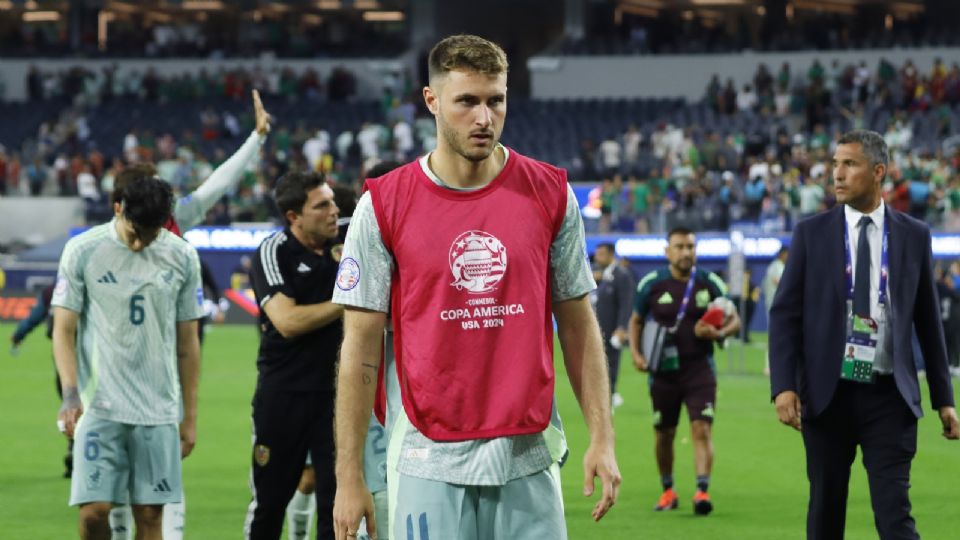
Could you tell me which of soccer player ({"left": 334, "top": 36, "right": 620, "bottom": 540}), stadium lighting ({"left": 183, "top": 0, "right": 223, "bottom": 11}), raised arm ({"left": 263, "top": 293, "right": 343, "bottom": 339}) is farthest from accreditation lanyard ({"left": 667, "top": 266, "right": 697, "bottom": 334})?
stadium lighting ({"left": 183, "top": 0, "right": 223, "bottom": 11})

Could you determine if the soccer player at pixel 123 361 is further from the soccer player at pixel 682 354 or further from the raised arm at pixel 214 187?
the soccer player at pixel 682 354

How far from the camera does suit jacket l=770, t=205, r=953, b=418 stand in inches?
292

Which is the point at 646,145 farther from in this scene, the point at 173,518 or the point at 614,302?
the point at 173,518

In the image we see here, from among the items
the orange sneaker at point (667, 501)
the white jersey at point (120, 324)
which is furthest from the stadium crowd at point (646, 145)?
the white jersey at point (120, 324)

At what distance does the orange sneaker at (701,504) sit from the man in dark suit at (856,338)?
4.42 metres

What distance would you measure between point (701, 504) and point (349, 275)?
25.3ft

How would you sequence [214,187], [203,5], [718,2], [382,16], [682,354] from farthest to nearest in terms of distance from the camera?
[203,5] < [382,16] < [718,2] < [682,354] < [214,187]

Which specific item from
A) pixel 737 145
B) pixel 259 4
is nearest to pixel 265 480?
pixel 737 145

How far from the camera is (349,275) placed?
4.72 meters

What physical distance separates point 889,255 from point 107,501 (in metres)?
3.85

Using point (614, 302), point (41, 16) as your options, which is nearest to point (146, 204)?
point (614, 302)

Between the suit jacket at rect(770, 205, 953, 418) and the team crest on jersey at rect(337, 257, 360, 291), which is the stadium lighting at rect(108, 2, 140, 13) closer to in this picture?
the suit jacket at rect(770, 205, 953, 418)

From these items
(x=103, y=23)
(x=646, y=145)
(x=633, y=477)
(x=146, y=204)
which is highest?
(x=103, y=23)

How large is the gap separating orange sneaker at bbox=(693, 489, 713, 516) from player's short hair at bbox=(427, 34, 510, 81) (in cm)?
782
